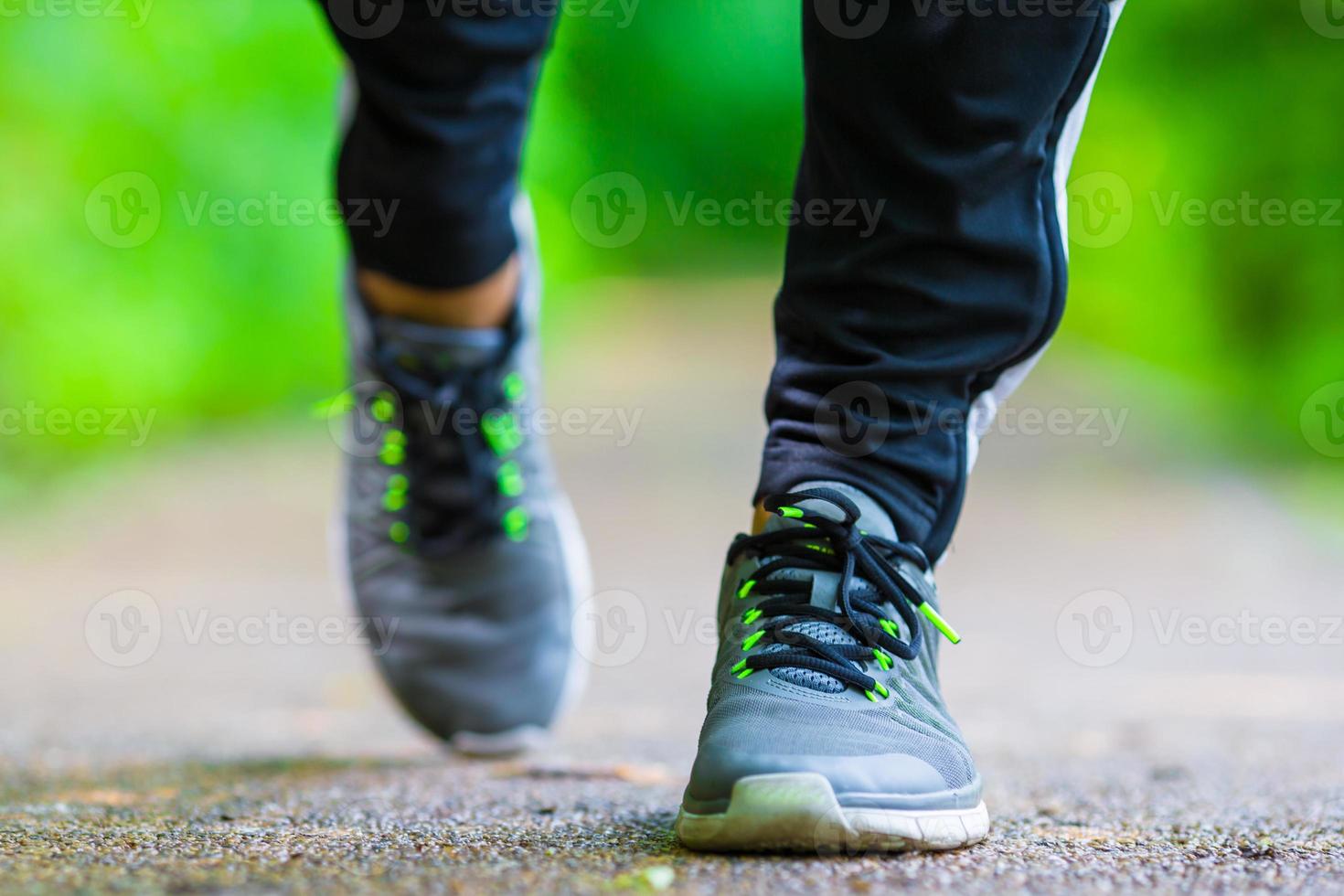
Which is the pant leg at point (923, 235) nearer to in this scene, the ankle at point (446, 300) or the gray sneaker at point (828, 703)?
the gray sneaker at point (828, 703)

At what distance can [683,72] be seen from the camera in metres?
14.2

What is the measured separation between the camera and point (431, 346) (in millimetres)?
1397

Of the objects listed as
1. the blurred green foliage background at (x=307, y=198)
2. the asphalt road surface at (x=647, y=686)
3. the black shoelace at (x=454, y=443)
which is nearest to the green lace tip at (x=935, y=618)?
the asphalt road surface at (x=647, y=686)

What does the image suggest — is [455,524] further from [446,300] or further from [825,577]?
[825,577]

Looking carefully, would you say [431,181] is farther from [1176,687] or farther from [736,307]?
[736,307]

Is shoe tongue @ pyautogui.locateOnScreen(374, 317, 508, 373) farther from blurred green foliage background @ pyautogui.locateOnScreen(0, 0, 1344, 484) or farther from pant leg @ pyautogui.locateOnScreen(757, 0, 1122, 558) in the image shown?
blurred green foliage background @ pyautogui.locateOnScreen(0, 0, 1344, 484)

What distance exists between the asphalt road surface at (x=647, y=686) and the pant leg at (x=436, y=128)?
45 centimetres

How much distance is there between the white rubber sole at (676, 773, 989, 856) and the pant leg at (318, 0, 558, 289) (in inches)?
27.9

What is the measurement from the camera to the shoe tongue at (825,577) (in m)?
0.86

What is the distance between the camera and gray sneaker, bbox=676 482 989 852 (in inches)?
30.8

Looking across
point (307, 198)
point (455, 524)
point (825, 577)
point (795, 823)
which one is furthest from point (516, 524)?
point (307, 198)

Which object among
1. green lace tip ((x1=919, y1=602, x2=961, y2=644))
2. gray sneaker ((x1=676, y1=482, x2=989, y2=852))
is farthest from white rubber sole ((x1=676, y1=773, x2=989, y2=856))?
green lace tip ((x1=919, y1=602, x2=961, y2=644))

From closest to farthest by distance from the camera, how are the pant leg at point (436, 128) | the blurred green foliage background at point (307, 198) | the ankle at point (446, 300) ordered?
1. the pant leg at point (436, 128)
2. the ankle at point (446, 300)
3. the blurred green foliage background at point (307, 198)

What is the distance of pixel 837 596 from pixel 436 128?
626 millimetres
